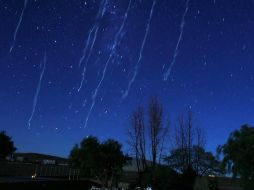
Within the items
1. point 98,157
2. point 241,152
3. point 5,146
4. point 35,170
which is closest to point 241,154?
point 241,152

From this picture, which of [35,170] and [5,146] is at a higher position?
[5,146]

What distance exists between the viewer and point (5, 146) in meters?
48.3

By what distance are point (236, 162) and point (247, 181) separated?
1.19 meters

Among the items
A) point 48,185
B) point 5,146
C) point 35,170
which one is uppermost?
point 5,146

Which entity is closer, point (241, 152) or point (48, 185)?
point (241, 152)

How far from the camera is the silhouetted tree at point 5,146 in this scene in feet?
158

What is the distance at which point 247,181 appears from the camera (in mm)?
20188

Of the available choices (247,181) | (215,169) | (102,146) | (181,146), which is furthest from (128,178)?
(247,181)

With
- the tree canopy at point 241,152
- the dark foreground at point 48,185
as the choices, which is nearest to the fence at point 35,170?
the dark foreground at point 48,185

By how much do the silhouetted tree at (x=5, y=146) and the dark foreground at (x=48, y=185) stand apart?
10938mm

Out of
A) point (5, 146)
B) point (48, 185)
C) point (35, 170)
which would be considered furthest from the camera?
point (5, 146)

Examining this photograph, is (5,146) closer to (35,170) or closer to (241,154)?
(35,170)

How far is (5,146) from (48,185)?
15.9 metres

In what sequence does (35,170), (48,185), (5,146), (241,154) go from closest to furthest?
(241,154) < (48,185) < (35,170) < (5,146)
